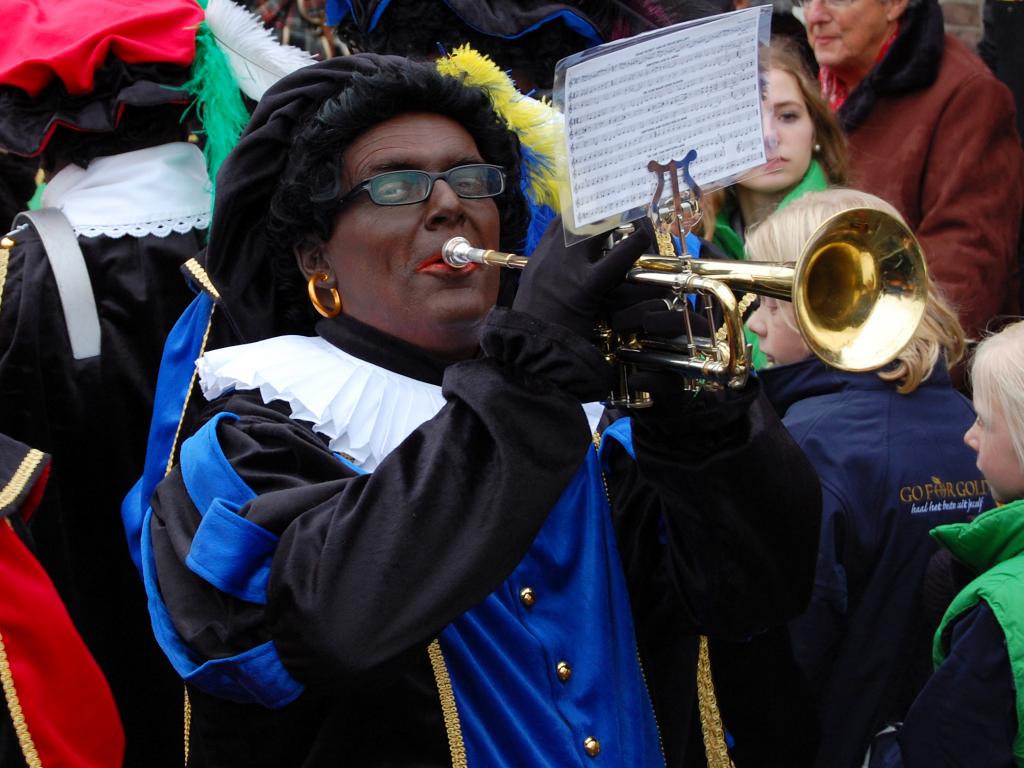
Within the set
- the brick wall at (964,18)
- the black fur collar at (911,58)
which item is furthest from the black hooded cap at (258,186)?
the brick wall at (964,18)

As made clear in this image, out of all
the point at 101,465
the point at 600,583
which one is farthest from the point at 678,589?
the point at 101,465

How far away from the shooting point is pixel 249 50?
3820 millimetres

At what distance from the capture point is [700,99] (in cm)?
226

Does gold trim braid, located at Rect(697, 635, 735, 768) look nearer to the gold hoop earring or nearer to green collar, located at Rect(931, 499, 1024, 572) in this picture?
green collar, located at Rect(931, 499, 1024, 572)

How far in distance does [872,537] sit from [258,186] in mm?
1615

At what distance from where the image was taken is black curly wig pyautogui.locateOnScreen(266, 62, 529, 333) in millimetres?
2766

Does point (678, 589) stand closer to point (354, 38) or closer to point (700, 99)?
point (700, 99)

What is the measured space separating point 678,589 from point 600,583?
Result: 16 centimetres

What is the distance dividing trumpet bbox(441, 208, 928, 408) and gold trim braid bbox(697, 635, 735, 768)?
64 cm

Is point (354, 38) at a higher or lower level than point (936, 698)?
higher

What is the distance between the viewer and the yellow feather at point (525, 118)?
9.83 ft

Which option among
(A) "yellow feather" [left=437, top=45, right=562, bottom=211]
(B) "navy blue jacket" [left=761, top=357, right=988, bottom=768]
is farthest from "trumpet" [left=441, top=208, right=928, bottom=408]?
(B) "navy blue jacket" [left=761, top=357, right=988, bottom=768]

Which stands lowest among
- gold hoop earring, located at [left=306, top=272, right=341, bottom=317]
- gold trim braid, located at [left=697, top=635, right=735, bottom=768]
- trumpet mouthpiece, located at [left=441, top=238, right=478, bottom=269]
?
gold trim braid, located at [left=697, top=635, right=735, bottom=768]

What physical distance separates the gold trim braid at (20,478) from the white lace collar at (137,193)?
42.4 inches
